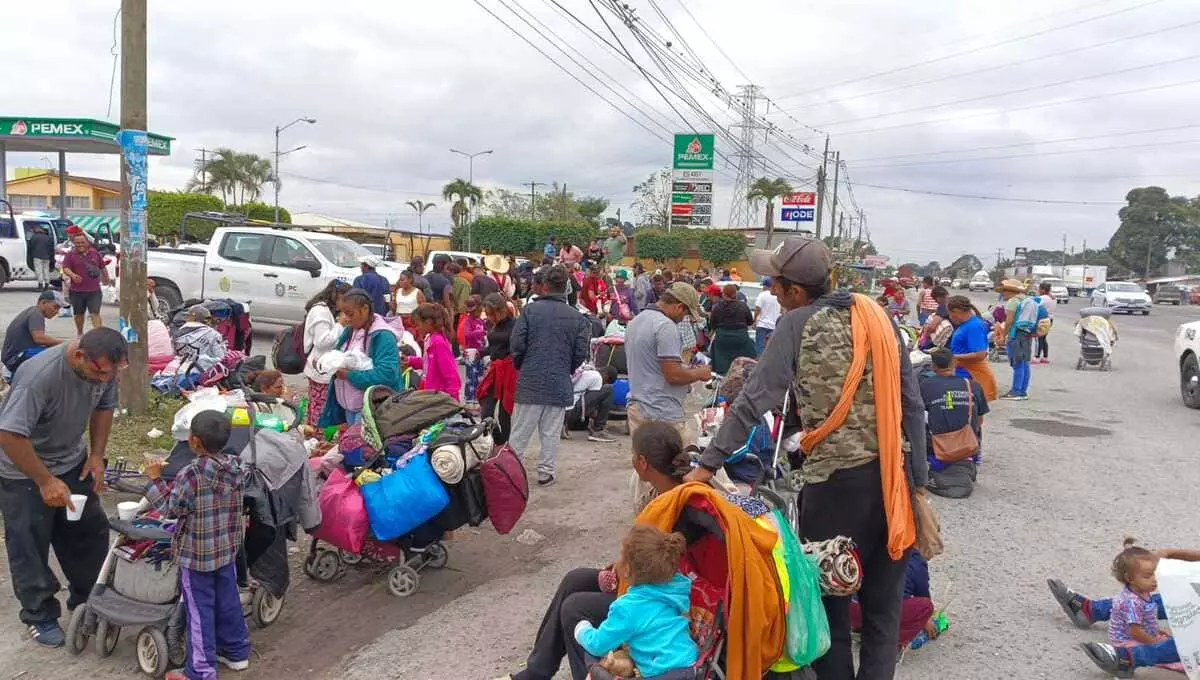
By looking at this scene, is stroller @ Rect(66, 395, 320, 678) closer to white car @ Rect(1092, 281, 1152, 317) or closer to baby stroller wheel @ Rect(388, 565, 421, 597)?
baby stroller wheel @ Rect(388, 565, 421, 597)

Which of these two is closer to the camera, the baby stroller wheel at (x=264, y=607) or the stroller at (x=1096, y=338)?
the baby stroller wheel at (x=264, y=607)

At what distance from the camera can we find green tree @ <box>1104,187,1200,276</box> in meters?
96.3

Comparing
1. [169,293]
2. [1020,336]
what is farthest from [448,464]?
[169,293]

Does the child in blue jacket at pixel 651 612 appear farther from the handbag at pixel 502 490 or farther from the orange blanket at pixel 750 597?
the handbag at pixel 502 490

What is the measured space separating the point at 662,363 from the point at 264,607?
2857mm

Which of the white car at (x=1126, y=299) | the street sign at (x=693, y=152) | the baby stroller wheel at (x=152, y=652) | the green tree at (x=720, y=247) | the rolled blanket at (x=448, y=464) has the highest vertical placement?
the street sign at (x=693, y=152)

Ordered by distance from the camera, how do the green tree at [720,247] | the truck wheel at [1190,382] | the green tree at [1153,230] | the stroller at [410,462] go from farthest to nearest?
the green tree at [1153,230] < the green tree at [720,247] < the truck wheel at [1190,382] < the stroller at [410,462]

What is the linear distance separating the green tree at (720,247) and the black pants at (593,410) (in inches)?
1590

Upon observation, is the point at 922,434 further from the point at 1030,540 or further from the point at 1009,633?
the point at 1030,540

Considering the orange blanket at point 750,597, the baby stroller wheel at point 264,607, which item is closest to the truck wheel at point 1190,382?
the orange blanket at point 750,597

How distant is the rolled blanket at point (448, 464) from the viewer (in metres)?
4.91

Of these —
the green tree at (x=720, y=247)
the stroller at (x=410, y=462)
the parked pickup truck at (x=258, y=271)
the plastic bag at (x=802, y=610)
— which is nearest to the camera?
the plastic bag at (x=802, y=610)

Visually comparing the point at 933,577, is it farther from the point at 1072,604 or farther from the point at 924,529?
the point at 924,529

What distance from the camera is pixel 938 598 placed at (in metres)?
5.29
